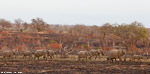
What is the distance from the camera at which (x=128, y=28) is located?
55.6 meters

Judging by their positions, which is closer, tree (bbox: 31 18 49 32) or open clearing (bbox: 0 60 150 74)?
open clearing (bbox: 0 60 150 74)

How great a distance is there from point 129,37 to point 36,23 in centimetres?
6203

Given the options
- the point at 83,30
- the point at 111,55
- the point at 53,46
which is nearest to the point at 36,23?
the point at 83,30

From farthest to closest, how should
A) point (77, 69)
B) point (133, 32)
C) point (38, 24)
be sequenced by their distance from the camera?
1. point (38, 24)
2. point (133, 32)
3. point (77, 69)

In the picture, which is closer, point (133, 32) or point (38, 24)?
point (133, 32)

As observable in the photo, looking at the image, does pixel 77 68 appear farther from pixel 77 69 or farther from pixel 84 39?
pixel 84 39

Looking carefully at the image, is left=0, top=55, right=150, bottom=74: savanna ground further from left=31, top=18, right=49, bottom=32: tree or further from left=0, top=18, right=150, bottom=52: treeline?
left=31, top=18, right=49, bottom=32: tree

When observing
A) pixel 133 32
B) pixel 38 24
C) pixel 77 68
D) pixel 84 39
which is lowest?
pixel 77 68

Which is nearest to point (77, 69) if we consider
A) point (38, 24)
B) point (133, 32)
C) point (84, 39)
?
point (133, 32)

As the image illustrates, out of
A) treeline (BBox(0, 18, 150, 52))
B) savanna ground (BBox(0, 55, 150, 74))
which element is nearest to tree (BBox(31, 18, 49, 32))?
treeline (BBox(0, 18, 150, 52))

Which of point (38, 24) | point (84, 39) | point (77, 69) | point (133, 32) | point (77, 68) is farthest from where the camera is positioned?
point (38, 24)

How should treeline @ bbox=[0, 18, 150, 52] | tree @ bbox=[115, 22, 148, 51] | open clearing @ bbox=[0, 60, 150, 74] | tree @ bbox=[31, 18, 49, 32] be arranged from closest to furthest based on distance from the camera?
open clearing @ bbox=[0, 60, 150, 74]
tree @ bbox=[115, 22, 148, 51]
treeline @ bbox=[0, 18, 150, 52]
tree @ bbox=[31, 18, 49, 32]

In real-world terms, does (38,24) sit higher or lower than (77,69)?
higher

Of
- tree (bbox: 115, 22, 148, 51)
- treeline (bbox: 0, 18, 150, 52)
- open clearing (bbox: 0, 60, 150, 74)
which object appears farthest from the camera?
treeline (bbox: 0, 18, 150, 52)
